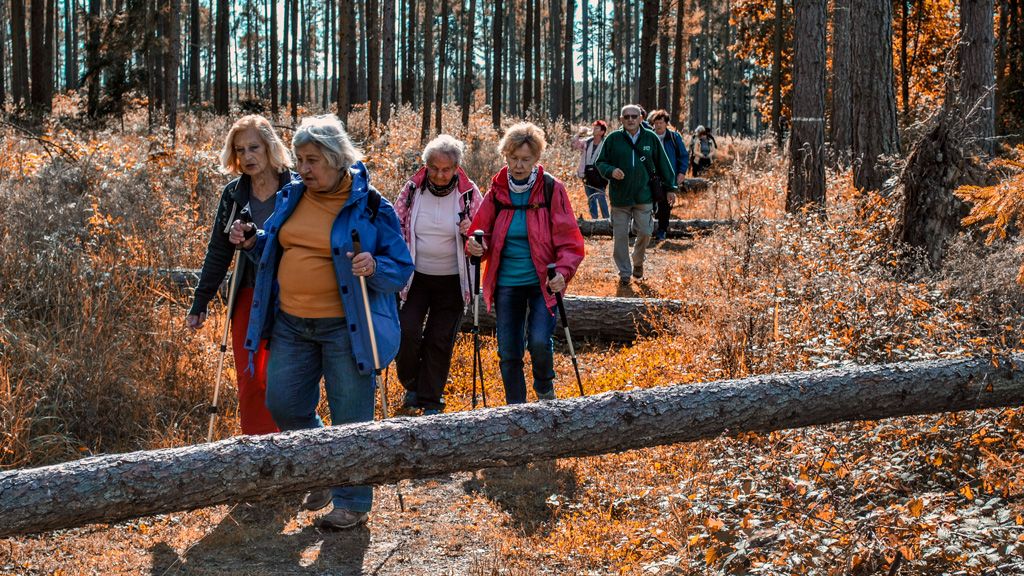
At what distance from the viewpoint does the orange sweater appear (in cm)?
411

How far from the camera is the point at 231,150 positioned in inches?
182

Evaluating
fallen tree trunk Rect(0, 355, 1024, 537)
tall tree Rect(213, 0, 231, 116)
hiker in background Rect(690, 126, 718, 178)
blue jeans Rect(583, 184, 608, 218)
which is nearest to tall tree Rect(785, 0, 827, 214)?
blue jeans Rect(583, 184, 608, 218)

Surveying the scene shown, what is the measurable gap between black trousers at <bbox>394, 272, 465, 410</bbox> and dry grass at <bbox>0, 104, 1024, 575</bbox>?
1.79 ft

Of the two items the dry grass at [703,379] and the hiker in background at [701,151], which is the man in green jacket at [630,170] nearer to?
the dry grass at [703,379]

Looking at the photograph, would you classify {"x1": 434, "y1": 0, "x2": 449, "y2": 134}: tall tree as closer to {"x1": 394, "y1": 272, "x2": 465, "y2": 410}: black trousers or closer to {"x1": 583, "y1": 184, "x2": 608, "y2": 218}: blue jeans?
{"x1": 583, "y1": 184, "x2": 608, "y2": 218}: blue jeans

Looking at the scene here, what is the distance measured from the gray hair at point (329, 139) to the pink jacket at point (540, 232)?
1537mm

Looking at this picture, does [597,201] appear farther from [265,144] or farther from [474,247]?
[265,144]

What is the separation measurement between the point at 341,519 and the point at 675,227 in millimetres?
10379

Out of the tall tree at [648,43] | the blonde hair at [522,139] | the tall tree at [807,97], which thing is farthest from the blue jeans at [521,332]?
the tall tree at [648,43]

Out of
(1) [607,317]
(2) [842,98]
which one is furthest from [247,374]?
(2) [842,98]

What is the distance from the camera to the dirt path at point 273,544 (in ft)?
13.0

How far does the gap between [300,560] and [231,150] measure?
2.24 metres

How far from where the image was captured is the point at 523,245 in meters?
5.46

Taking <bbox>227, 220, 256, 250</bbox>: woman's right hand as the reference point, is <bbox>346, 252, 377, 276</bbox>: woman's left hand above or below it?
below
